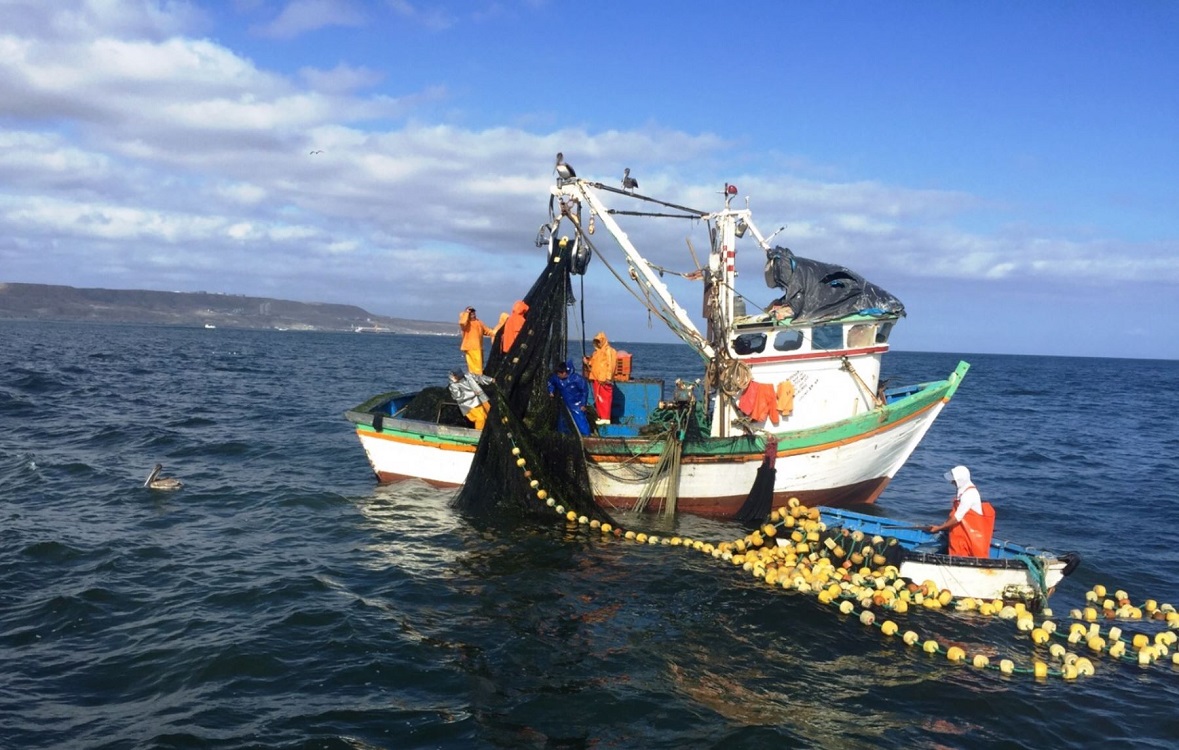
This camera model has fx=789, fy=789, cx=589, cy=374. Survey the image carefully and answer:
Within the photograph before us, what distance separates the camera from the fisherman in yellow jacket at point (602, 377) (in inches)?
599

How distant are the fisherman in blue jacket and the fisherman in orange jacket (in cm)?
606

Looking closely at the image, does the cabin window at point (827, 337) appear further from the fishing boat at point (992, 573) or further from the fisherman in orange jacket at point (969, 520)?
the fishing boat at point (992, 573)

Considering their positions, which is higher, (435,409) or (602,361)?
(602,361)

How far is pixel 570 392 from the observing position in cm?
1413

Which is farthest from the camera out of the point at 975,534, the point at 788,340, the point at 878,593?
the point at 788,340

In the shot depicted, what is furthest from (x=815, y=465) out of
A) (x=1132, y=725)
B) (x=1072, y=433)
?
(x=1072, y=433)

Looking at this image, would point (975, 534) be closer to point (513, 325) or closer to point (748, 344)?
point (748, 344)

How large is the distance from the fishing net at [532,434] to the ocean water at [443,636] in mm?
569

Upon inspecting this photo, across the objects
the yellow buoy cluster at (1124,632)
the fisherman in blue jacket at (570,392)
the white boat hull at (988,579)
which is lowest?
the yellow buoy cluster at (1124,632)

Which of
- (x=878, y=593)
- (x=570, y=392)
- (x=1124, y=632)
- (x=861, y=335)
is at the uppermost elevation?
(x=861, y=335)

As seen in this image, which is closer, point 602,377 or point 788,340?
point 788,340

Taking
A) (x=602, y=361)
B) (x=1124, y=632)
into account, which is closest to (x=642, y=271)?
(x=602, y=361)

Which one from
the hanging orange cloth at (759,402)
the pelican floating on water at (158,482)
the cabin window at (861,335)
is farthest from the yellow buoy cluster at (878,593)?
the pelican floating on water at (158,482)

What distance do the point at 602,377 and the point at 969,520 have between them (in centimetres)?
691
